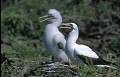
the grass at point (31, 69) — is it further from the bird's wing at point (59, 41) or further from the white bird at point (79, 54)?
the bird's wing at point (59, 41)

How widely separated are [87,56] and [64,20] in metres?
6.49

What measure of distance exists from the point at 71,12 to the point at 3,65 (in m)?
7.19

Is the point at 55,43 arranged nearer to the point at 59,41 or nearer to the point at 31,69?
the point at 59,41

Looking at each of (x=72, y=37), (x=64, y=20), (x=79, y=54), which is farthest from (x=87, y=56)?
(x=64, y=20)

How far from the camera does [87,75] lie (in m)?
9.47

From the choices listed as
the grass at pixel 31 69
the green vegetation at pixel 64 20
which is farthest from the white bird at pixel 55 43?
the green vegetation at pixel 64 20

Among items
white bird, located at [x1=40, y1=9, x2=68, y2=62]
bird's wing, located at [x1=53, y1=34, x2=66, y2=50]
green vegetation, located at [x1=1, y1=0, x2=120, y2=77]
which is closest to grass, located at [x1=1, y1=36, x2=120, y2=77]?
green vegetation, located at [x1=1, y1=0, x2=120, y2=77]

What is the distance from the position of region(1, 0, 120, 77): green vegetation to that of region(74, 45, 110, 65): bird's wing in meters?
2.60

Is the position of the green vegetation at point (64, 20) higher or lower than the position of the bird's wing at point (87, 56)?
higher

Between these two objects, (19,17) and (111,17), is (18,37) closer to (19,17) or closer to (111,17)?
(19,17)

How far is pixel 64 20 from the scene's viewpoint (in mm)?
16500

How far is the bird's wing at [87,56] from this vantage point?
9975mm

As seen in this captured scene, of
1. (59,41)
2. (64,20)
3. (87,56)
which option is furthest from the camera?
(64,20)

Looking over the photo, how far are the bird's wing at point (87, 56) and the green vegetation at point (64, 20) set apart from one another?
260 centimetres
